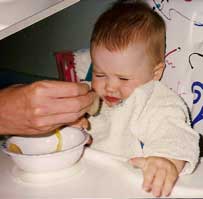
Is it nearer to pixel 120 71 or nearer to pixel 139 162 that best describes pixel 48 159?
pixel 139 162

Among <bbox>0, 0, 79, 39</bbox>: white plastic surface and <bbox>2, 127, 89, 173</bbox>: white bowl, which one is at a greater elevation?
<bbox>0, 0, 79, 39</bbox>: white plastic surface

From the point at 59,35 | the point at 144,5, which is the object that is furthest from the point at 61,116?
the point at 59,35

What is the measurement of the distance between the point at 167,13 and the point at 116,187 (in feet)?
1.56

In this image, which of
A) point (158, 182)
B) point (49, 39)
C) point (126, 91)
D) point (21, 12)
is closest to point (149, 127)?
point (126, 91)

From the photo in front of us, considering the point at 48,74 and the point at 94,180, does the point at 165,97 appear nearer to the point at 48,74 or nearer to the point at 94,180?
the point at 94,180

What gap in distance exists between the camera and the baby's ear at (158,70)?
1.11 m

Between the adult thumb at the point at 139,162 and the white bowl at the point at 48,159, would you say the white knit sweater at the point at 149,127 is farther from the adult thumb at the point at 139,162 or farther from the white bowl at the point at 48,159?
the white bowl at the point at 48,159

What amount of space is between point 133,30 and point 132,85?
13 cm

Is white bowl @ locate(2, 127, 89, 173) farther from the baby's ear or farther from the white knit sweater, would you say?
the baby's ear

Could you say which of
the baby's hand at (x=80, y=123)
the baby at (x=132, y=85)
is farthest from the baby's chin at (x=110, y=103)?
the baby's hand at (x=80, y=123)

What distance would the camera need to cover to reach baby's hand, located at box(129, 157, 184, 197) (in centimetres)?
81

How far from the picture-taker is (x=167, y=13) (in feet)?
3.65

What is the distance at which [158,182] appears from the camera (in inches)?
32.0

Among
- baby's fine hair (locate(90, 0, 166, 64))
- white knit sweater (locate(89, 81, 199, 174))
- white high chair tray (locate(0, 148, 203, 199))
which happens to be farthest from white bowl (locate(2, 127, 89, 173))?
baby's fine hair (locate(90, 0, 166, 64))
